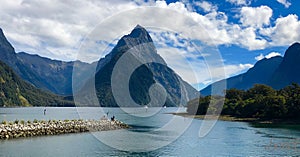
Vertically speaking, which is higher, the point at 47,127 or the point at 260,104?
the point at 260,104

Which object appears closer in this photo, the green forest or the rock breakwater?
the rock breakwater

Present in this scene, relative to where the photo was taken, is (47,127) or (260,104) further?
(260,104)

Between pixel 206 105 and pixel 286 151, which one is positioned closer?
pixel 286 151

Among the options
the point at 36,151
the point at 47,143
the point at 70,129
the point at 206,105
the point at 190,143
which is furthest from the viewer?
the point at 206,105

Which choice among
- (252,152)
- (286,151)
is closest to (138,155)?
(252,152)

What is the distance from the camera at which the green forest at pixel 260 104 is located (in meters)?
101

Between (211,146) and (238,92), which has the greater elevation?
(238,92)

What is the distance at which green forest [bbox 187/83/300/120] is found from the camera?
10094cm

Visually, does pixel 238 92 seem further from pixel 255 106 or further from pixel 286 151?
pixel 286 151

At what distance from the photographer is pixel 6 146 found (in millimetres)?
40812

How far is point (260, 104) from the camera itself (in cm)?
11181

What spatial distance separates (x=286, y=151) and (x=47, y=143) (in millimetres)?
32334

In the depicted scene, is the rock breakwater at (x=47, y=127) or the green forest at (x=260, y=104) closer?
the rock breakwater at (x=47, y=127)

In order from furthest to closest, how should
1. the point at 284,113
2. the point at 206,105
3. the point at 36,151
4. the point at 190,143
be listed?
the point at 206,105, the point at 284,113, the point at 190,143, the point at 36,151
